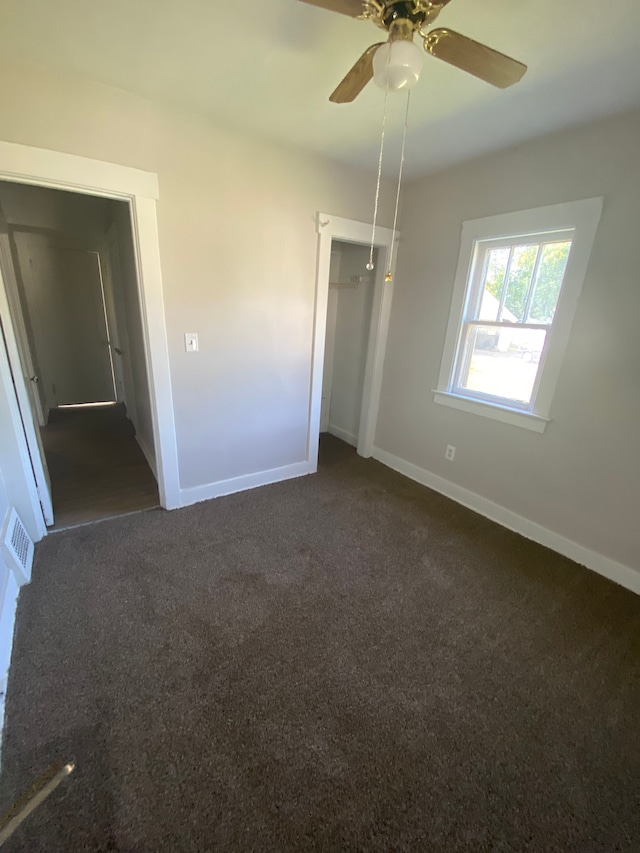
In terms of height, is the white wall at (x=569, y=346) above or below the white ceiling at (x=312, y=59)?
below

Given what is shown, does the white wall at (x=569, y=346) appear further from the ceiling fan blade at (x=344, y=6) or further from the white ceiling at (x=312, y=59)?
the ceiling fan blade at (x=344, y=6)

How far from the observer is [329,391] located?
4.36 m

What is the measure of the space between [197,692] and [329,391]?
3333 millimetres

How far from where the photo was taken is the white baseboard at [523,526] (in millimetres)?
2178

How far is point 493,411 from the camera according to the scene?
268 centimetres

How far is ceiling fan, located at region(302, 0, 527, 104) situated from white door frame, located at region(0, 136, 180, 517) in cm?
147

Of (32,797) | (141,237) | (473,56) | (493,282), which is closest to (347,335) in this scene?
(493,282)

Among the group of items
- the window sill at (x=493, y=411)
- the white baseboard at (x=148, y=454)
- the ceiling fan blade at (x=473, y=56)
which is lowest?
the white baseboard at (x=148, y=454)

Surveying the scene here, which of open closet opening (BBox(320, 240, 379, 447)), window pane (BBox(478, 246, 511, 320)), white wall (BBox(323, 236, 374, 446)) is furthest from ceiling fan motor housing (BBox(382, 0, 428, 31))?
white wall (BBox(323, 236, 374, 446))

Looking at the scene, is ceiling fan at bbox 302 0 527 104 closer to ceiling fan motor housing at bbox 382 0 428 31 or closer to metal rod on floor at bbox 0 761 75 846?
ceiling fan motor housing at bbox 382 0 428 31

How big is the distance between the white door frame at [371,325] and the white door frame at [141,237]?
118cm

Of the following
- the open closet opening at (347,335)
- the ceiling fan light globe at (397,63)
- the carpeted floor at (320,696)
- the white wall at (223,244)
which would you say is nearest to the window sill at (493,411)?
the carpeted floor at (320,696)

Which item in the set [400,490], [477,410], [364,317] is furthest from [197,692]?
[364,317]

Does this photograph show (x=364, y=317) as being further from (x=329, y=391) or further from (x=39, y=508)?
(x=39, y=508)
